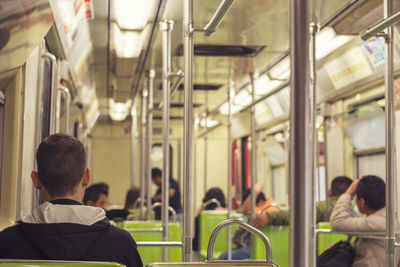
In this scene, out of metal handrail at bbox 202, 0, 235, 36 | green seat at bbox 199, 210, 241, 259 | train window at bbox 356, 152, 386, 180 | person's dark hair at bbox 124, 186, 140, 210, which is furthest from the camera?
person's dark hair at bbox 124, 186, 140, 210

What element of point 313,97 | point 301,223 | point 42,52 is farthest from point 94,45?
point 301,223

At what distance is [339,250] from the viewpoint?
408cm

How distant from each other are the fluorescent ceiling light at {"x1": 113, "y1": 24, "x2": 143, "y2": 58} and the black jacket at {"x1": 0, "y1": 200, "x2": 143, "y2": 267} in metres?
3.70

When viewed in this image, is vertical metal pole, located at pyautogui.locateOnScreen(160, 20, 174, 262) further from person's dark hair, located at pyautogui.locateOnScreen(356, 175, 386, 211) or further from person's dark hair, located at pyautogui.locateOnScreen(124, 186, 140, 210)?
person's dark hair, located at pyautogui.locateOnScreen(124, 186, 140, 210)

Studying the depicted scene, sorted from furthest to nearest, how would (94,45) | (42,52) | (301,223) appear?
(94,45) < (42,52) < (301,223)

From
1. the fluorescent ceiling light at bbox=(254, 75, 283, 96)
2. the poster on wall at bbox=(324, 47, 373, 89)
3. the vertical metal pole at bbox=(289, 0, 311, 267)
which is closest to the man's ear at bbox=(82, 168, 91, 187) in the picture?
the vertical metal pole at bbox=(289, 0, 311, 267)

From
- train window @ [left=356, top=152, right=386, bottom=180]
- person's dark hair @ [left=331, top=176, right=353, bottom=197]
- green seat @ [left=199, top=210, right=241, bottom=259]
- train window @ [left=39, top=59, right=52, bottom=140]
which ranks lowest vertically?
green seat @ [left=199, top=210, right=241, bottom=259]

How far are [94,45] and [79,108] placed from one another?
278 centimetres

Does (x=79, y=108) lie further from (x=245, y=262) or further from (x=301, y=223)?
(x=301, y=223)

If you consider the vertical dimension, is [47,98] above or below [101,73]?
below

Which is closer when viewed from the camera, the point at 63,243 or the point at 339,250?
the point at 63,243

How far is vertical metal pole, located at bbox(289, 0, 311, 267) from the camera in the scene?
4.52 ft

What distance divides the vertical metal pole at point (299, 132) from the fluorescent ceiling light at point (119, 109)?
9080 mm

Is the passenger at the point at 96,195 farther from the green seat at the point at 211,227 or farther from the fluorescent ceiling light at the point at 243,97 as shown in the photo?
the fluorescent ceiling light at the point at 243,97
